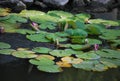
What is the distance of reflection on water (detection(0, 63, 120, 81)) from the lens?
277cm

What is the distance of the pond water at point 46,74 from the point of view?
2.77m

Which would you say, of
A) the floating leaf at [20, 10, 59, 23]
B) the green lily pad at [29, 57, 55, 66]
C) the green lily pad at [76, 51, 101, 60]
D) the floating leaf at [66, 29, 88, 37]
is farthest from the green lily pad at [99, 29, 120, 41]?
the green lily pad at [29, 57, 55, 66]

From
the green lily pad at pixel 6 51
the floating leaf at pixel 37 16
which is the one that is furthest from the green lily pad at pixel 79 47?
the floating leaf at pixel 37 16

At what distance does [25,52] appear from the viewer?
3207 mm

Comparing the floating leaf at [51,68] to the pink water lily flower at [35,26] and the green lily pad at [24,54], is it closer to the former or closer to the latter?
the green lily pad at [24,54]

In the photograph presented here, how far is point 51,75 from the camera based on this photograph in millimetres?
2830

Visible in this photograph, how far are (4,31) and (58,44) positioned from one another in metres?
0.72

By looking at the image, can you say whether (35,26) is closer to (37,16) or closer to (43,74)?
(37,16)

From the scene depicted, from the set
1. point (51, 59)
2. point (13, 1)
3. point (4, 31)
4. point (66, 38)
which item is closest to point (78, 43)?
point (66, 38)

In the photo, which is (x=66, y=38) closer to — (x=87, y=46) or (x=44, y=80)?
(x=87, y=46)

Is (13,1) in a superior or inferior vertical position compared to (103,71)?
superior

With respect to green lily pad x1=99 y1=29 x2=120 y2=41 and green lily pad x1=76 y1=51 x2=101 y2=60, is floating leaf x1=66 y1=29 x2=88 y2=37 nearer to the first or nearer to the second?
green lily pad x1=99 y1=29 x2=120 y2=41

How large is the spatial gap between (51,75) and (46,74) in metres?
0.04

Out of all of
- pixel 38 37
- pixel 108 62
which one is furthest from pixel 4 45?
pixel 108 62
